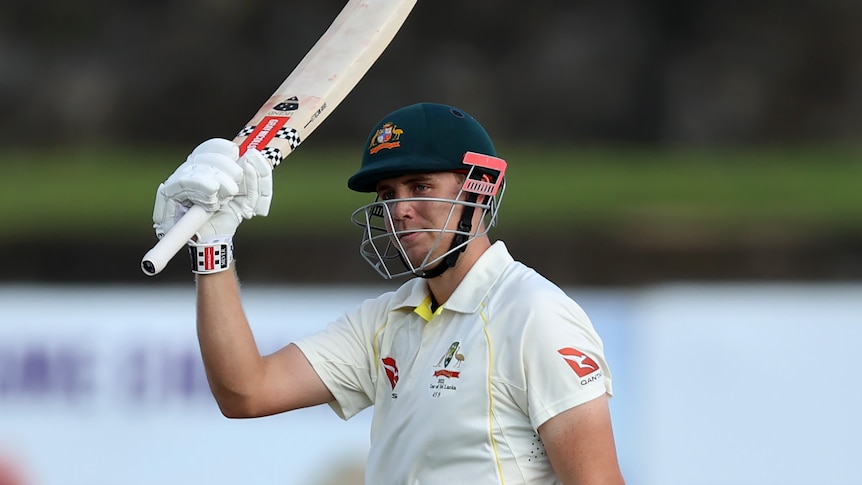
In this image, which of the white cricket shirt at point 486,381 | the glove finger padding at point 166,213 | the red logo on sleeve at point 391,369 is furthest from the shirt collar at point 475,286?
the glove finger padding at point 166,213

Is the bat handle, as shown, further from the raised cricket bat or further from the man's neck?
the man's neck

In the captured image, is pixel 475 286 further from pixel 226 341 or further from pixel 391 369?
pixel 226 341

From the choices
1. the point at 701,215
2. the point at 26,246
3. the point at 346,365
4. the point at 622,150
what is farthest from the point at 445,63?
the point at 346,365

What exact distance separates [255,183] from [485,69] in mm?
6366

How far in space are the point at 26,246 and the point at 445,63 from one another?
3111 mm

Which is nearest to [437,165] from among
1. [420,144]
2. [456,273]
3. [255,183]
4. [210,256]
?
[420,144]

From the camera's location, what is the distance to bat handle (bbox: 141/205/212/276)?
73.5 inches

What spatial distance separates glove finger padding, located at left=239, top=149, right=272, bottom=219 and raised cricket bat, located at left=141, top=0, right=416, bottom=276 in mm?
112

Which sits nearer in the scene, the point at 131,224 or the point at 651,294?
the point at 651,294

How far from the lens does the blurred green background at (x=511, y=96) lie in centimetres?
739

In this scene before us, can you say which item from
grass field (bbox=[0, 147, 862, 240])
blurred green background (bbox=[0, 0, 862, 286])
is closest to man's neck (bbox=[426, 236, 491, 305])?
grass field (bbox=[0, 147, 862, 240])

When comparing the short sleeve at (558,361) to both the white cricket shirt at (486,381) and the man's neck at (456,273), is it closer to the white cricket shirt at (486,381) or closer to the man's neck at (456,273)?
the white cricket shirt at (486,381)

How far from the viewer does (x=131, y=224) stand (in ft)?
22.1

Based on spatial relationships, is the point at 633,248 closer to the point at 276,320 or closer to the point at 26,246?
the point at 276,320
